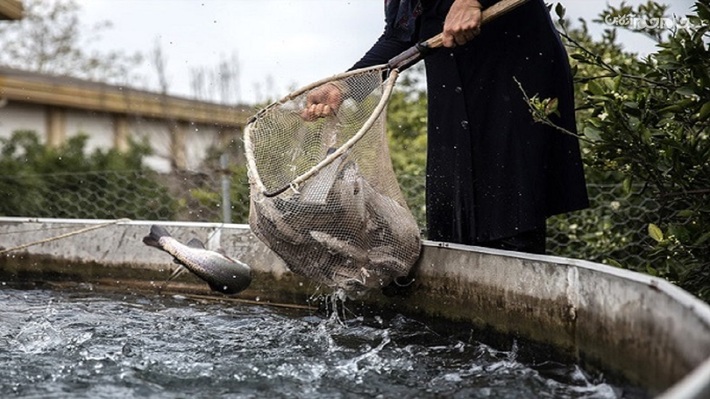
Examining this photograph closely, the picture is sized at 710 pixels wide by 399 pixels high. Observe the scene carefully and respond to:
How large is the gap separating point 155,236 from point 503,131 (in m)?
1.57

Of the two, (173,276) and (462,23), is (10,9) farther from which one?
(462,23)

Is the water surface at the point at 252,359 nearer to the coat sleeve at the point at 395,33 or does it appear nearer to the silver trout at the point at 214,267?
the silver trout at the point at 214,267

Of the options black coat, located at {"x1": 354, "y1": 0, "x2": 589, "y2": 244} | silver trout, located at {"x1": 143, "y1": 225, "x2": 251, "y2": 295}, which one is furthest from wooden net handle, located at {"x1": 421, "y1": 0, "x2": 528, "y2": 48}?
silver trout, located at {"x1": 143, "y1": 225, "x2": 251, "y2": 295}

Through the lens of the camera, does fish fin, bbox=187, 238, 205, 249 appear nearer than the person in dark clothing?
No

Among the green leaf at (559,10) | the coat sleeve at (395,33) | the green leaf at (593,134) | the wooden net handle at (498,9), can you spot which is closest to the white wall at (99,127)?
the coat sleeve at (395,33)

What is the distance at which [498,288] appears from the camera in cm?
290

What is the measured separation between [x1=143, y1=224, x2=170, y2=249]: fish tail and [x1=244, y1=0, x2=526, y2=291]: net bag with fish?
77 centimetres

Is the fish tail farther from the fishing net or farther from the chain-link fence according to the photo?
the chain-link fence

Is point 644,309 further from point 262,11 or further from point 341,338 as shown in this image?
point 262,11

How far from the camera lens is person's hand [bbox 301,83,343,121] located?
346 cm

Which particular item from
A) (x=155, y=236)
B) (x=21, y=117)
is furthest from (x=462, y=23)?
(x=21, y=117)

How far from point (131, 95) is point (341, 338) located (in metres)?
12.4

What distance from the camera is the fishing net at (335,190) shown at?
306 centimetres

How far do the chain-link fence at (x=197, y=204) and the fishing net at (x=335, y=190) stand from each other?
6.11 feet
